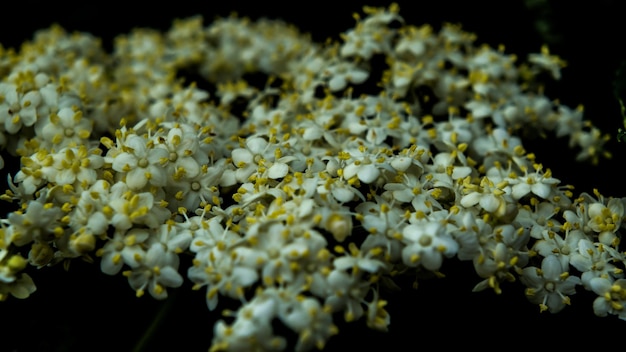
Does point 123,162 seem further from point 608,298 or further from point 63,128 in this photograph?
point 608,298

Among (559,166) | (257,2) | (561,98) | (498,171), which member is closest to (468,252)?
(498,171)

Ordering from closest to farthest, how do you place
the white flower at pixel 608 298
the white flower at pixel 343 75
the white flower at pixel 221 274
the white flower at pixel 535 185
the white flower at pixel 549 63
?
the white flower at pixel 221 274 < the white flower at pixel 608 298 < the white flower at pixel 535 185 < the white flower at pixel 343 75 < the white flower at pixel 549 63

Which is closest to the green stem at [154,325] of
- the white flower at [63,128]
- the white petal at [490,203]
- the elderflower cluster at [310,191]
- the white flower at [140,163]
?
the elderflower cluster at [310,191]

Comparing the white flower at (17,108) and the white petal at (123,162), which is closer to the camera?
the white petal at (123,162)

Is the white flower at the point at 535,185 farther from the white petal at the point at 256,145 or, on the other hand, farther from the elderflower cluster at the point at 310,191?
the white petal at the point at 256,145

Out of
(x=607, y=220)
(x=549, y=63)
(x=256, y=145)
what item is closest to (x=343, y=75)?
(x=256, y=145)

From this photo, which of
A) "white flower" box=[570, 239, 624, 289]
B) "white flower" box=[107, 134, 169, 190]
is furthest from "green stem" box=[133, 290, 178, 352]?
"white flower" box=[570, 239, 624, 289]

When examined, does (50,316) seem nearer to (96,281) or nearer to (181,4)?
(96,281)
